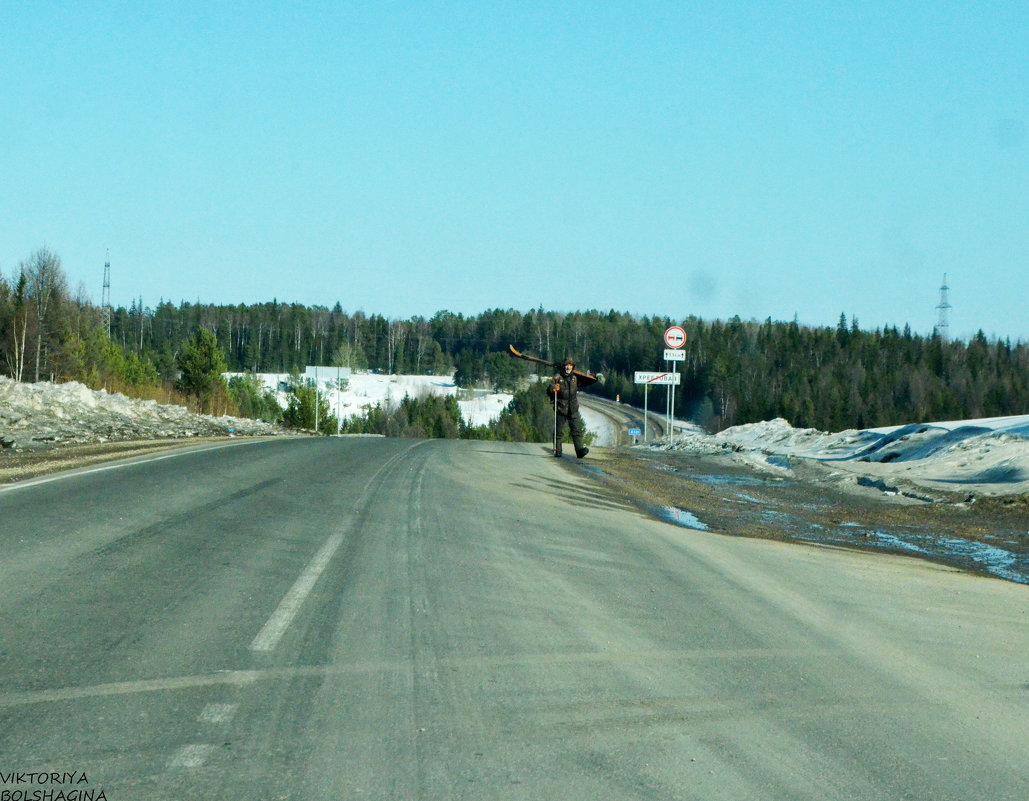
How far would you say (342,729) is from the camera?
4.46 metres

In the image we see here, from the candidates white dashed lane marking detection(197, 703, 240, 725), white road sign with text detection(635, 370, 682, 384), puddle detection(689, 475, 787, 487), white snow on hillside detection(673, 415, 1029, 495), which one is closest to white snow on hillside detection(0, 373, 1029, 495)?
white snow on hillside detection(673, 415, 1029, 495)

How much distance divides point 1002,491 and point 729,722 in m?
12.2

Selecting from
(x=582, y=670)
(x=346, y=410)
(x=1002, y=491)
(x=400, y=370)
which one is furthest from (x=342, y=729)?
(x=400, y=370)

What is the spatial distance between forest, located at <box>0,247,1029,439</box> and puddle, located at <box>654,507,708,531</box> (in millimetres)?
47509

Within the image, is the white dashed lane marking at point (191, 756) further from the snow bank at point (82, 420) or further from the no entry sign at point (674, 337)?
the no entry sign at point (674, 337)

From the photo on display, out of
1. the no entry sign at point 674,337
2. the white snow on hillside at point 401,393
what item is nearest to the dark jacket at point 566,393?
the no entry sign at point 674,337

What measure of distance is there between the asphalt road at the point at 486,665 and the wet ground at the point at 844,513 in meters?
1.37

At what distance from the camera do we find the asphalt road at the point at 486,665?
4078mm

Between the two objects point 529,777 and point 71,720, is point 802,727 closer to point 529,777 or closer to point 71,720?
point 529,777

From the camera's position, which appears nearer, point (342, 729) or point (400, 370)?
point (342, 729)

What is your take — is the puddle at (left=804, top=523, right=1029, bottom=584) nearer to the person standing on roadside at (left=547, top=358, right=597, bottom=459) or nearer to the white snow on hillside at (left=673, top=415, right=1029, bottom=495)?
the white snow on hillside at (left=673, top=415, right=1029, bottom=495)

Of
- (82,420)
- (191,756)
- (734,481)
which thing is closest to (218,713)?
(191,756)

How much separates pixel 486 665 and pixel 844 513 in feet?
34.3

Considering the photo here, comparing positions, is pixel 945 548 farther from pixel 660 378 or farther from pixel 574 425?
pixel 660 378
